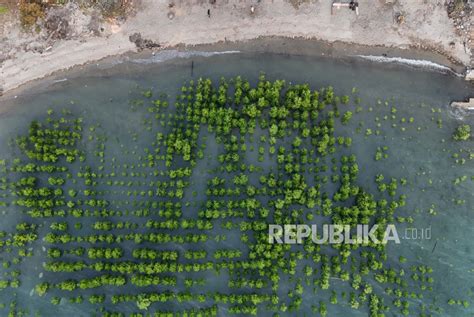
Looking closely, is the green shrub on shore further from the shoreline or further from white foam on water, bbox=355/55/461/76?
white foam on water, bbox=355/55/461/76

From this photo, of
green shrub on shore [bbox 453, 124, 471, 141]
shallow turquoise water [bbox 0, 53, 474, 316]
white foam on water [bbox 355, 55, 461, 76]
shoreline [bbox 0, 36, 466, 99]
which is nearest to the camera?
shallow turquoise water [bbox 0, 53, 474, 316]

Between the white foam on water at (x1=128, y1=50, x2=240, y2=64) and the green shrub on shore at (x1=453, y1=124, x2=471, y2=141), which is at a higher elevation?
the white foam on water at (x1=128, y1=50, x2=240, y2=64)

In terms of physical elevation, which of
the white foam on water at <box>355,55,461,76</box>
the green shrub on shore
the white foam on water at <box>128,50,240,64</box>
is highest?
the white foam on water at <box>128,50,240,64</box>

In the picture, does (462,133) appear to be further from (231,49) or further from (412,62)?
(231,49)

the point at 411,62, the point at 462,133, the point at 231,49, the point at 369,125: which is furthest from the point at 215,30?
the point at 462,133

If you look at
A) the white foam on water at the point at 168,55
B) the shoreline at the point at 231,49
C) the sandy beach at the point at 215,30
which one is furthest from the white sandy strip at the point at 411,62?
the white foam on water at the point at 168,55

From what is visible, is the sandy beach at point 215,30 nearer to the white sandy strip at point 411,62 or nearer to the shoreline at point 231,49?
the shoreline at point 231,49

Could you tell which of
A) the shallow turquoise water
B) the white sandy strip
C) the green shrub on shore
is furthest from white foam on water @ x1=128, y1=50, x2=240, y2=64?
the green shrub on shore
